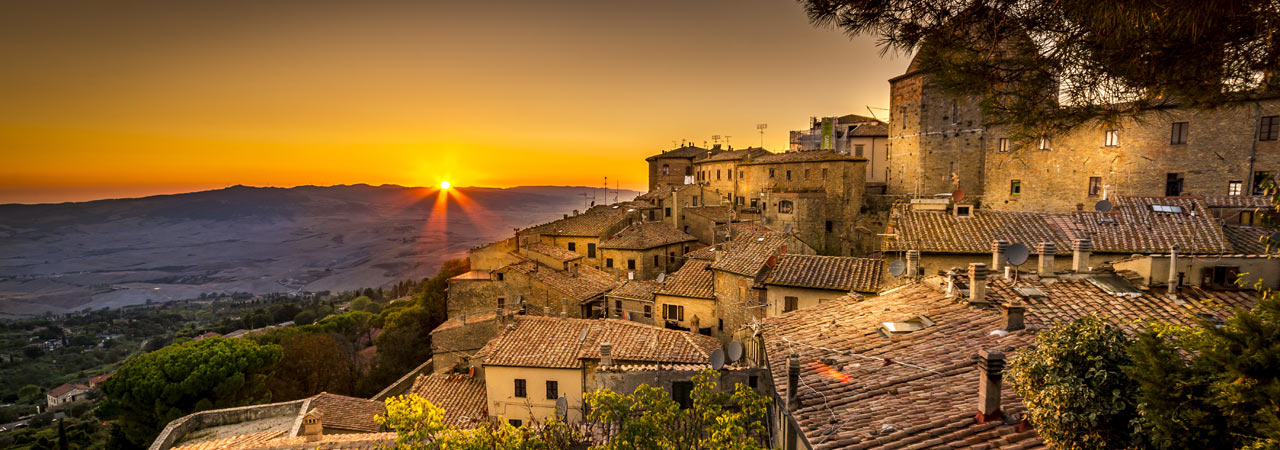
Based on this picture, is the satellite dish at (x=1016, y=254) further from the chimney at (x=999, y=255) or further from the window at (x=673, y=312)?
the window at (x=673, y=312)

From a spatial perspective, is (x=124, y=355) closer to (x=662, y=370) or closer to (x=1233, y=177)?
(x=662, y=370)

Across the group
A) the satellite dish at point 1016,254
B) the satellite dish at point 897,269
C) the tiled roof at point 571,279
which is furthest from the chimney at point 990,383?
the tiled roof at point 571,279

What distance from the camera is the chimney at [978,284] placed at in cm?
974

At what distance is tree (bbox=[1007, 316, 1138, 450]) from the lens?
4117mm

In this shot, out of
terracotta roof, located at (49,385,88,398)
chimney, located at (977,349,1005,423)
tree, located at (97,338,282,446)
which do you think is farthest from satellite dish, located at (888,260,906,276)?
terracotta roof, located at (49,385,88,398)

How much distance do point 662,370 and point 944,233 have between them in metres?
10.2

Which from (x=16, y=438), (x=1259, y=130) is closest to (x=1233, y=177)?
(x=1259, y=130)

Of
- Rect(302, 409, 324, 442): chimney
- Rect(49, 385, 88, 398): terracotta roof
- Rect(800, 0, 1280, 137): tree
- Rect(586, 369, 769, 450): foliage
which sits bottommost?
Rect(49, 385, 88, 398): terracotta roof

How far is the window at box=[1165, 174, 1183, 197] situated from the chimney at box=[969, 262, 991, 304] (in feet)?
76.2

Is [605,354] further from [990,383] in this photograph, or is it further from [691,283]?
[990,383]

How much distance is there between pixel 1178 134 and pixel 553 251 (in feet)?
111

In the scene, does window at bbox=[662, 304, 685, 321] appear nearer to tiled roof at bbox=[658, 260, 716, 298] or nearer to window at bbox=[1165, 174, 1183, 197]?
tiled roof at bbox=[658, 260, 716, 298]

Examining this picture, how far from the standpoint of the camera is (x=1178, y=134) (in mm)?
23781

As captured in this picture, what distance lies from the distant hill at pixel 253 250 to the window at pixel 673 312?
58.4m
